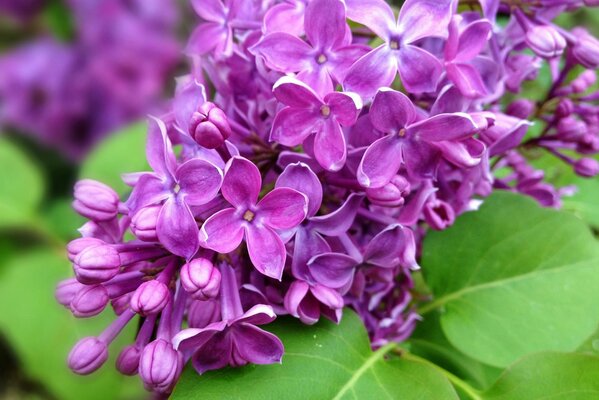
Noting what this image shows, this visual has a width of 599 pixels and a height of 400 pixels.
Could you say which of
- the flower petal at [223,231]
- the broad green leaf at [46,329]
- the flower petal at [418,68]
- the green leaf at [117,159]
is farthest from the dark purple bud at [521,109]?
the broad green leaf at [46,329]

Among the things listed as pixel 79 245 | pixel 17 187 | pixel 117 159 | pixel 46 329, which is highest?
pixel 79 245

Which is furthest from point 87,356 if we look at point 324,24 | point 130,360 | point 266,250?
point 324,24

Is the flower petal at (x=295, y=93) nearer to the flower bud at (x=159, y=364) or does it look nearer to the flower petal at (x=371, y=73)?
the flower petal at (x=371, y=73)

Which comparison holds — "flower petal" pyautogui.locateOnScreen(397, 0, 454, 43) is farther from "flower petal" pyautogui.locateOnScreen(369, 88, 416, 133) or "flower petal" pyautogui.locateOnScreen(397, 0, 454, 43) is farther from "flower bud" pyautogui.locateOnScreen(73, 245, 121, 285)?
"flower bud" pyautogui.locateOnScreen(73, 245, 121, 285)

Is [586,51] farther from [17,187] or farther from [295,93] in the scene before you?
[17,187]

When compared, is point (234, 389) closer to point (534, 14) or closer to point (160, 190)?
point (160, 190)

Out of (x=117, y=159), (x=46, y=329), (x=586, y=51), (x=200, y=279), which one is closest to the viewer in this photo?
(x=200, y=279)

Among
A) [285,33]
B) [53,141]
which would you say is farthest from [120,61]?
[285,33]
